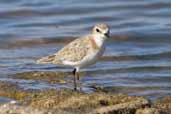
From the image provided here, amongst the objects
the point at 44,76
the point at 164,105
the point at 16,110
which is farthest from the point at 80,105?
the point at 44,76

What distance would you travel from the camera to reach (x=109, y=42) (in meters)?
14.0

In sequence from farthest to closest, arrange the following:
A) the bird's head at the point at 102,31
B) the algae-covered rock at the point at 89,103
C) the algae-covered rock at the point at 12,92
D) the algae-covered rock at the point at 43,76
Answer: the algae-covered rock at the point at 43,76 → the bird's head at the point at 102,31 → the algae-covered rock at the point at 12,92 → the algae-covered rock at the point at 89,103

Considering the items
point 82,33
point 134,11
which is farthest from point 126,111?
point 134,11

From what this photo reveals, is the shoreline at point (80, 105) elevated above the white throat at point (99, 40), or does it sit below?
below

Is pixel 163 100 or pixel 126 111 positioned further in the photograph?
pixel 163 100

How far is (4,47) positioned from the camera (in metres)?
13.8

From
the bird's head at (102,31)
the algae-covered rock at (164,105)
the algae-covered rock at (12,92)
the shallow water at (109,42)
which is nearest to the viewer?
the algae-covered rock at (164,105)

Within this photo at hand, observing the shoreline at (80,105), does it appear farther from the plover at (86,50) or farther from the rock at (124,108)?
the plover at (86,50)

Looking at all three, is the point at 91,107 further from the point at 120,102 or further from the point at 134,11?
the point at 134,11

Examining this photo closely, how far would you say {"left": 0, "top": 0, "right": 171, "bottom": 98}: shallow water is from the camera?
1116cm

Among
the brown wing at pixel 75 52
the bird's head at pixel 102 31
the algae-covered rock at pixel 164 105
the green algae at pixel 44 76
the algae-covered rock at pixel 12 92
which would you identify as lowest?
the algae-covered rock at pixel 164 105

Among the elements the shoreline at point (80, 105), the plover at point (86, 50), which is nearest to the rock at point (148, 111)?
the shoreline at point (80, 105)

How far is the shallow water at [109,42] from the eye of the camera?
36.6 feet

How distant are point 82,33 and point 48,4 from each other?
2987 millimetres
